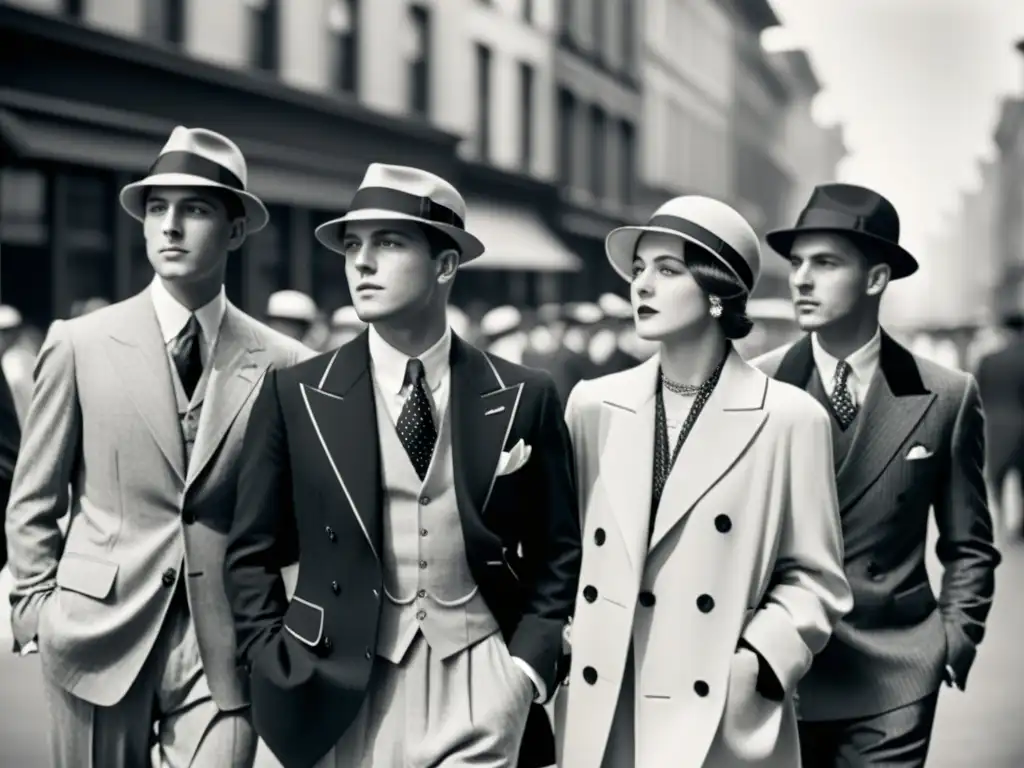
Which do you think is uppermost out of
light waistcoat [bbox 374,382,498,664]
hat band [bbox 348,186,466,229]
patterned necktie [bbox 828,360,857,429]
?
hat band [bbox 348,186,466,229]

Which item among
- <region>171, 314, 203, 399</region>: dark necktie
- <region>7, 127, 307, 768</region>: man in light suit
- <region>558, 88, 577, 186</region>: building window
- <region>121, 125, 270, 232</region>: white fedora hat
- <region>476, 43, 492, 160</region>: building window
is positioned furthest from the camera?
<region>558, 88, 577, 186</region>: building window

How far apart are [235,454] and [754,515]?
1.50 m

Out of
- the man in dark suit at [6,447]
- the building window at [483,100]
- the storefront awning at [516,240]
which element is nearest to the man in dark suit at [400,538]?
the man in dark suit at [6,447]

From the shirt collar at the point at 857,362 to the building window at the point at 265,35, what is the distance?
1975cm

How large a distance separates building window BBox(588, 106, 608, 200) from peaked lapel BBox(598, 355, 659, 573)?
3484cm

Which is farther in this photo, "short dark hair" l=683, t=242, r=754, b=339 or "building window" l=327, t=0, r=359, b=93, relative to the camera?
"building window" l=327, t=0, r=359, b=93

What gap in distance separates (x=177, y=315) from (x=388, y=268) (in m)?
0.97

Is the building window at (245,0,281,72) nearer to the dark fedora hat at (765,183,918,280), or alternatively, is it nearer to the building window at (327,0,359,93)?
the building window at (327,0,359,93)

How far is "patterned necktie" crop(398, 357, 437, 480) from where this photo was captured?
450 cm

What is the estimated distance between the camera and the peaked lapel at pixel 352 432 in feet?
14.3

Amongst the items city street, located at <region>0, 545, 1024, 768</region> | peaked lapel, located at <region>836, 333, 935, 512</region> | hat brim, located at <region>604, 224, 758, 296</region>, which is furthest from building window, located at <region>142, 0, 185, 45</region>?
hat brim, located at <region>604, 224, 758, 296</region>

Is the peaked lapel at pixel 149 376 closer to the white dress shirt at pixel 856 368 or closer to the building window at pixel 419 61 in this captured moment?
the white dress shirt at pixel 856 368

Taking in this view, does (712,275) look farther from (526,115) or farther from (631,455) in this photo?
(526,115)

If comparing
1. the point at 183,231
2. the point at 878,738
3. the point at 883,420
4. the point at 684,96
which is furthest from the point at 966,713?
the point at 684,96
